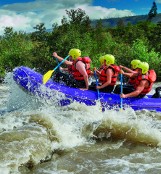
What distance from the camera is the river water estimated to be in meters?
5.52

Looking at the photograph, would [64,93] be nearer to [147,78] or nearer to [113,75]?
[113,75]

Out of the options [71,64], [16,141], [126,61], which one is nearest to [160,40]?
[126,61]

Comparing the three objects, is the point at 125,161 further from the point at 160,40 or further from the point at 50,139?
the point at 160,40

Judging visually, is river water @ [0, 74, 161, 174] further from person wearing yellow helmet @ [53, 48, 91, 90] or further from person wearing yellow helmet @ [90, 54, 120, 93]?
person wearing yellow helmet @ [53, 48, 91, 90]

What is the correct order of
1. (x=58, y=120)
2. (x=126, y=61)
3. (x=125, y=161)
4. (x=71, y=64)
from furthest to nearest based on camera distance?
1. (x=126, y=61)
2. (x=71, y=64)
3. (x=58, y=120)
4. (x=125, y=161)

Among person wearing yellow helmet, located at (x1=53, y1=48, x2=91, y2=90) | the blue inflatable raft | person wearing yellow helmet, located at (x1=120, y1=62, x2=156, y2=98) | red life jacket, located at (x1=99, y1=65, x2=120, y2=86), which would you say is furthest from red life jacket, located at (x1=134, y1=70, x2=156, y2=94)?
person wearing yellow helmet, located at (x1=53, y1=48, x2=91, y2=90)

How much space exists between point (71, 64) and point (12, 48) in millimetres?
10351

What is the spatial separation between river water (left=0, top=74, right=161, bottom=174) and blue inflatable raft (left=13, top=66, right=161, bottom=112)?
158 mm

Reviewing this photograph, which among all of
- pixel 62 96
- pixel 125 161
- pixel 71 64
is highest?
pixel 71 64

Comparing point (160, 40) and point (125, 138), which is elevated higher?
point (160, 40)

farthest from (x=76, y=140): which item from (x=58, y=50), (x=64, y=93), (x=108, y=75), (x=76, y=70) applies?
(x=58, y=50)

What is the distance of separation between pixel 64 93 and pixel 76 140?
1.90 meters

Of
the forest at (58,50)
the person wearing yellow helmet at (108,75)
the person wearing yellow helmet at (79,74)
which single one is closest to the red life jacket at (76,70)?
the person wearing yellow helmet at (79,74)

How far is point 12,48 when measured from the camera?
18.8 metres
